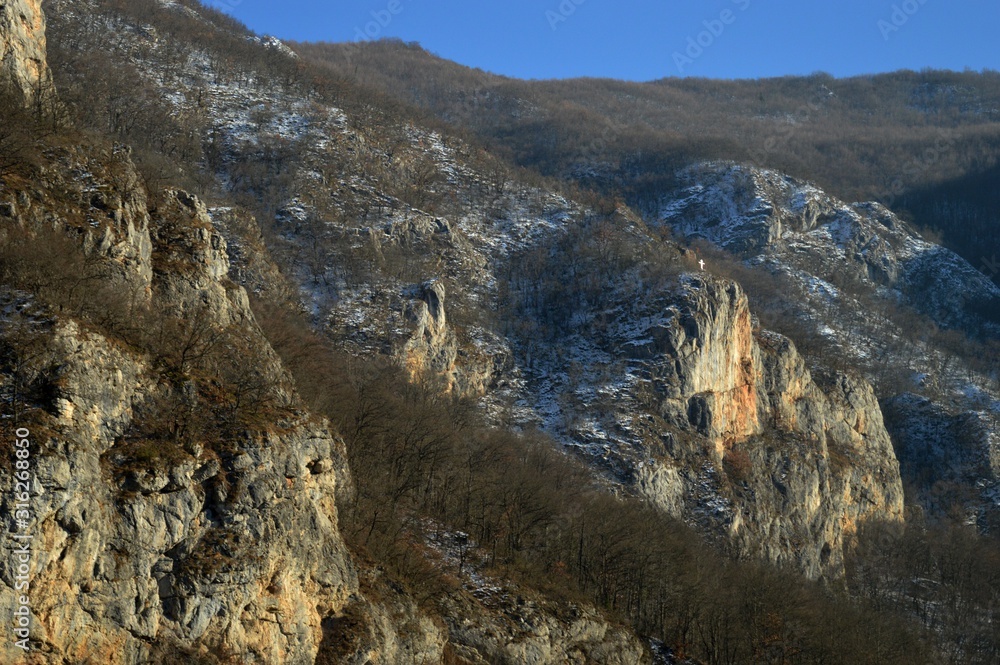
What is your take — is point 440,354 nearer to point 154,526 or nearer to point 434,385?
point 434,385

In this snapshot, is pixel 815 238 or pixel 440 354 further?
pixel 815 238

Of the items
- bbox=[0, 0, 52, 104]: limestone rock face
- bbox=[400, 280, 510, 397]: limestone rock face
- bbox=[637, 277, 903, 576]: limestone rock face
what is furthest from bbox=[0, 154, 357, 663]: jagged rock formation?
bbox=[637, 277, 903, 576]: limestone rock face

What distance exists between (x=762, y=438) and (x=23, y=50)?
74.2 metres

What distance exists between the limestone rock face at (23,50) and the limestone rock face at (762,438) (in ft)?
178

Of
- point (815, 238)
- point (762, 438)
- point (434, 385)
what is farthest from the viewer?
point (815, 238)

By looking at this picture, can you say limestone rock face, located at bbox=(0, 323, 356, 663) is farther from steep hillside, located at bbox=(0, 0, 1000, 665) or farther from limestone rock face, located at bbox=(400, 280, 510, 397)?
limestone rock face, located at bbox=(400, 280, 510, 397)

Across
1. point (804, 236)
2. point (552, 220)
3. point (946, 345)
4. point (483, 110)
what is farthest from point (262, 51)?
point (946, 345)

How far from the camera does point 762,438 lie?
97375mm

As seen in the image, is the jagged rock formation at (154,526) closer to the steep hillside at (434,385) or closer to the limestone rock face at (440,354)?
the steep hillside at (434,385)

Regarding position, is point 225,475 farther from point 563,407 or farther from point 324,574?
point 563,407

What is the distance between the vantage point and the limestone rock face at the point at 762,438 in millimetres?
88062

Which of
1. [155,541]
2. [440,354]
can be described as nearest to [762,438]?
[440,354]

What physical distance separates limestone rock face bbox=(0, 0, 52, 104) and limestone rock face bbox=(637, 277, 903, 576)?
5432 centimetres

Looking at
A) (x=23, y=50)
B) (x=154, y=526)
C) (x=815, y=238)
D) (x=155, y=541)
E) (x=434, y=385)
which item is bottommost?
(x=155, y=541)
